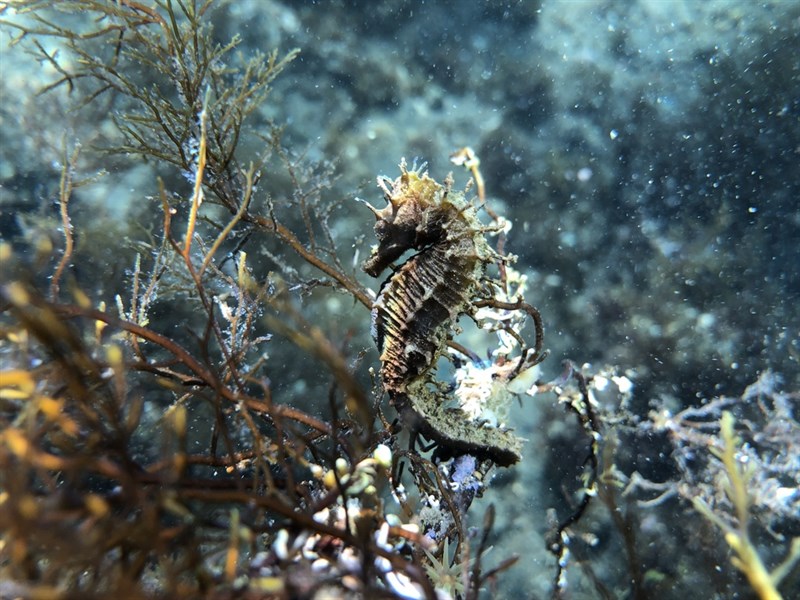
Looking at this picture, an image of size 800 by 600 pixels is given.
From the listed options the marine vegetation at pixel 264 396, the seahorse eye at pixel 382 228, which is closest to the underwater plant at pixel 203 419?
the marine vegetation at pixel 264 396

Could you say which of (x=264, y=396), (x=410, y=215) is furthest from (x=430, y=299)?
(x=264, y=396)

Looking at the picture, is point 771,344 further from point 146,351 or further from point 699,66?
point 146,351

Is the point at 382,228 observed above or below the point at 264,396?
above

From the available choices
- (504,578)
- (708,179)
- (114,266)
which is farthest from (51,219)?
(708,179)

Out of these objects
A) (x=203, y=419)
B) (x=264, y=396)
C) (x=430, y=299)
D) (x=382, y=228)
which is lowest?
(x=264, y=396)

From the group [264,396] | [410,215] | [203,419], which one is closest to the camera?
[410,215]

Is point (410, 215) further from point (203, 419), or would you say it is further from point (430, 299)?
point (203, 419)

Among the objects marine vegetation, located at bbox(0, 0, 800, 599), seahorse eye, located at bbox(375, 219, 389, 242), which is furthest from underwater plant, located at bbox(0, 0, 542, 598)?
seahorse eye, located at bbox(375, 219, 389, 242)
